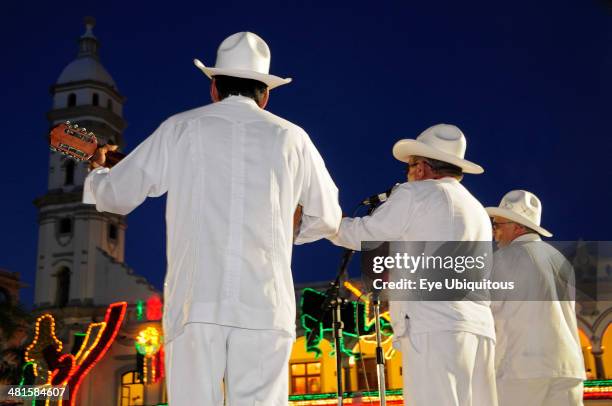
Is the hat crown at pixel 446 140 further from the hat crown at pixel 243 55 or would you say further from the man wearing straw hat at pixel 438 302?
the hat crown at pixel 243 55

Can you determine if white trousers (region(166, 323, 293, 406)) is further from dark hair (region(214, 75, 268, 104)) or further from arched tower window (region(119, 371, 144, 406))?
arched tower window (region(119, 371, 144, 406))

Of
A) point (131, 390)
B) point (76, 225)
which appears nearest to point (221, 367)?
point (131, 390)

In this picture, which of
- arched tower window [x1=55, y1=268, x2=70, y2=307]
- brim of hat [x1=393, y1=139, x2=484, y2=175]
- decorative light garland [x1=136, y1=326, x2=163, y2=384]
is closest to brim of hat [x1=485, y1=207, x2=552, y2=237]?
brim of hat [x1=393, y1=139, x2=484, y2=175]

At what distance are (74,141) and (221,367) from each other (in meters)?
1.76

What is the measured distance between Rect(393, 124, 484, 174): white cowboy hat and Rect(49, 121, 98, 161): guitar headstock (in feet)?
5.93

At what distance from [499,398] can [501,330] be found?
1.56 feet

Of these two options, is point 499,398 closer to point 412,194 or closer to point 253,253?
point 412,194

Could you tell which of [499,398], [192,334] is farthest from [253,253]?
[499,398]

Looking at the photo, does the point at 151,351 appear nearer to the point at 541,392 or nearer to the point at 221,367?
the point at 541,392

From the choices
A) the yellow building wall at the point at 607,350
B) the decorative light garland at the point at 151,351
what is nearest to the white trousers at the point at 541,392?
the yellow building wall at the point at 607,350

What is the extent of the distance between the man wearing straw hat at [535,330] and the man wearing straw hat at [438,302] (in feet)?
3.33

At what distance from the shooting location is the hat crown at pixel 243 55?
10.1 feet

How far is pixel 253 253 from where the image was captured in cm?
269

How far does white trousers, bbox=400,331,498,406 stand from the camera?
11.4ft
